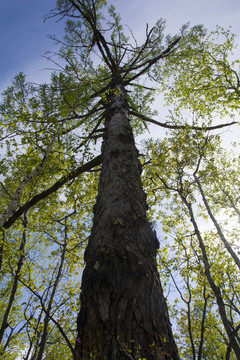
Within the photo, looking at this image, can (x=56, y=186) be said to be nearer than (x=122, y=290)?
No

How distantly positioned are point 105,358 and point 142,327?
247 mm

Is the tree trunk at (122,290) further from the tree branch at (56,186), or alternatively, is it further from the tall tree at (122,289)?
the tree branch at (56,186)

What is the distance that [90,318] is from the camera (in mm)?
1169

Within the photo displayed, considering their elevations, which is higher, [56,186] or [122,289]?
[56,186]

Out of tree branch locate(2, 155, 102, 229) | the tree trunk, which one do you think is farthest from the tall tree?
tree branch locate(2, 155, 102, 229)

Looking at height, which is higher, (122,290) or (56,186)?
(56,186)

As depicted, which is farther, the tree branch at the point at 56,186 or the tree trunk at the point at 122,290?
the tree branch at the point at 56,186

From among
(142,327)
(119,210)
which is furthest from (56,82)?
(142,327)

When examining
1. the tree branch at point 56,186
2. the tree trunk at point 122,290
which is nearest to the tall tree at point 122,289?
the tree trunk at point 122,290

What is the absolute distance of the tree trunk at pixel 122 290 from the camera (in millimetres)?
1038

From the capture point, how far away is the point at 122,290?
1.23 metres

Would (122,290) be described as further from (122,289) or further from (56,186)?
(56,186)

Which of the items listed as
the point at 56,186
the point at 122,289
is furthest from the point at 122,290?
the point at 56,186

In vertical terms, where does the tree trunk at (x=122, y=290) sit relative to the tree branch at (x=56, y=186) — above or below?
below
